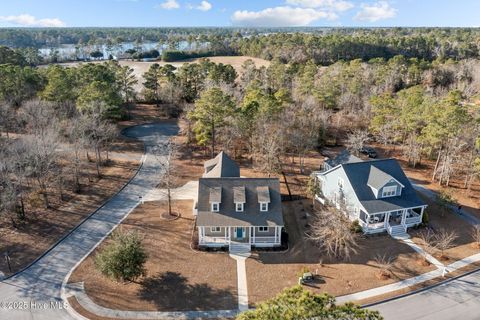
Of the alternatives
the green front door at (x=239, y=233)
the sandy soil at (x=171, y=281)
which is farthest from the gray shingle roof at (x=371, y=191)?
the sandy soil at (x=171, y=281)

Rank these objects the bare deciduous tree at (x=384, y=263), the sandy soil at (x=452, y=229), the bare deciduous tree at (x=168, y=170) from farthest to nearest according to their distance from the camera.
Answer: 1. the bare deciduous tree at (x=168, y=170)
2. the sandy soil at (x=452, y=229)
3. the bare deciduous tree at (x=384, y=263)

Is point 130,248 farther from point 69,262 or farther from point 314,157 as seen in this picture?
point 314,157

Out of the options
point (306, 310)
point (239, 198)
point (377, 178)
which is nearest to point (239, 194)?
point (239, 198)

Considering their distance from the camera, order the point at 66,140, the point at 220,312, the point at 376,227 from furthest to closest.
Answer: the point at 66,140 → the point at 376,227 → the point at 220,312

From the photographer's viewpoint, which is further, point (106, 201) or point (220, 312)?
point (106, 201)

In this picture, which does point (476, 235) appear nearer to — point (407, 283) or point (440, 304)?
point (407, 283)

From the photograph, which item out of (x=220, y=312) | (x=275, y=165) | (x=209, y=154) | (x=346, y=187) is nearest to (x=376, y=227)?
(x=346, y=187)

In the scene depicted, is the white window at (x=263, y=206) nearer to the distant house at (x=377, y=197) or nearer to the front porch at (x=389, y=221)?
the distant house at (x=377, y=197)
